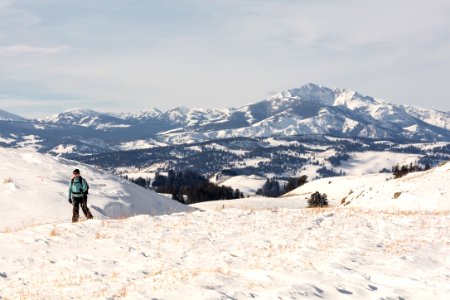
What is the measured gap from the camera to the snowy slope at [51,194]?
2886 centimetres

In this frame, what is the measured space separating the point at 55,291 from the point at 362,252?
10.8 m

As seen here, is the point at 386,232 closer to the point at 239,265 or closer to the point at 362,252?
the point at 362,252

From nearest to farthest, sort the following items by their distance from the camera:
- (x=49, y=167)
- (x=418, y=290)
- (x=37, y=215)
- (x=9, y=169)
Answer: (x=418, y=290) → (x=37, y=215) → (x=9, y=169) → (x=49, y=167)

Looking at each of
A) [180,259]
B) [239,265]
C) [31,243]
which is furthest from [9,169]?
[239,265]

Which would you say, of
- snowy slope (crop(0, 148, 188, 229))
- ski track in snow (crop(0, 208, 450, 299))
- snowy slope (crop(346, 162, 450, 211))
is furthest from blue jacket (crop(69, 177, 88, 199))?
snowy slope (crop(346, 162, 450, 211))

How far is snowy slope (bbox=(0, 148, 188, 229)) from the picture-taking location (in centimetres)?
2886

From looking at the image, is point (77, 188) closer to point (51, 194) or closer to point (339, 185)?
point (51, 194)

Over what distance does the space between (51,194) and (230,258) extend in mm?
18889

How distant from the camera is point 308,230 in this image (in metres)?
22.1

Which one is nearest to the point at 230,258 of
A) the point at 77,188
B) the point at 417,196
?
the point at 77,188

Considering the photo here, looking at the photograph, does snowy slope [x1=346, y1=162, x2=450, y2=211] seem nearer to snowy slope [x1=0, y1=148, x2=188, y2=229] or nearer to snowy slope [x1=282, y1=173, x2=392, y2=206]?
snowy slope [x1=0, y1=148, x2=188, y2=229]

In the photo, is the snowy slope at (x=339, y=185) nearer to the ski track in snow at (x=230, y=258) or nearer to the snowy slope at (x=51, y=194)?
the snowy slope at (x=51, y=194)

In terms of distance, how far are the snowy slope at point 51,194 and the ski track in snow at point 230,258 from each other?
7.61 meters

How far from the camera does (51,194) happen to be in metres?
31.4
